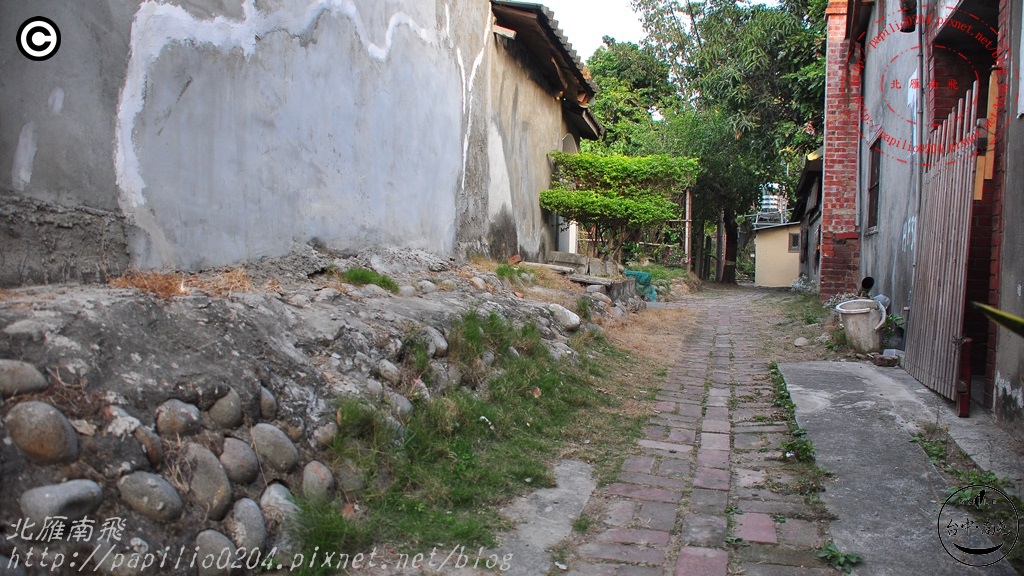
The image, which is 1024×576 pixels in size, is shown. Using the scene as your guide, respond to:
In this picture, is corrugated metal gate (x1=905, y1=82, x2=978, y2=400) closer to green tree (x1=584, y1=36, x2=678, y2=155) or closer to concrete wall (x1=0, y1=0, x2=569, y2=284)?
concrete wall (x1=0, y1=0, x2=569, y2=284)

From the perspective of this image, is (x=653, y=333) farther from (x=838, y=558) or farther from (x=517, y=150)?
(x=838, y=558)

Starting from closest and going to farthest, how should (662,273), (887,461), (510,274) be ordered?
(887,461) → (510,274) → (662,273)

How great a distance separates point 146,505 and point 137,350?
65 cm

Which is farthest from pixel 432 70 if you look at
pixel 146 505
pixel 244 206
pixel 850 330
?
pixel 146 505

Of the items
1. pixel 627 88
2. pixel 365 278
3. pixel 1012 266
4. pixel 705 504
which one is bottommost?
pixel 705 504

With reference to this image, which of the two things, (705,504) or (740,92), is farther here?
(740,92)

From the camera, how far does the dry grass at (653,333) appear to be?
7.21m

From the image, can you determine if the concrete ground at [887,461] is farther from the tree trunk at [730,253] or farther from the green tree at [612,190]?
the tree trunk at [730,253]

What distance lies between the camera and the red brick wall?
1011 cm

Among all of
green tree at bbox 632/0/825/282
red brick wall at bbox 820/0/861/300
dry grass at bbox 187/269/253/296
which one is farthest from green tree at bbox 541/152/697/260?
dry grass at bbox 187/269/253/296

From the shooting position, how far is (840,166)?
1033cm

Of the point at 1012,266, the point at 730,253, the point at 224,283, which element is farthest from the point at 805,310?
the point at 730,253

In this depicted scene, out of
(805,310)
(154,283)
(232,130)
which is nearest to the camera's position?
(154,283)

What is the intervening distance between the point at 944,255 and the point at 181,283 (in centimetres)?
483
